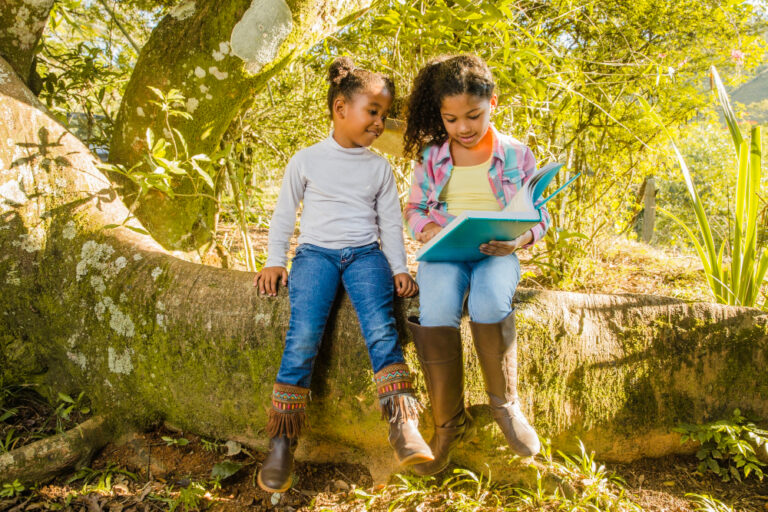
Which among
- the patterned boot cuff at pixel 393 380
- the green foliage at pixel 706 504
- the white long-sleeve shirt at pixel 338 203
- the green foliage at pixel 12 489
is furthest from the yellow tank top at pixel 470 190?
the green foliage at pixel 12 489

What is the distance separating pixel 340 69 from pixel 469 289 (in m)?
1.01

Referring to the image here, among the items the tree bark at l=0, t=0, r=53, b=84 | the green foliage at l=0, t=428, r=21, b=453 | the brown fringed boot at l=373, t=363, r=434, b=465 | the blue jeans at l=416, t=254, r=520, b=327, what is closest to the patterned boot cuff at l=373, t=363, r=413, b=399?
the brown fringed boot at l=373, t=363, r=434, b=465

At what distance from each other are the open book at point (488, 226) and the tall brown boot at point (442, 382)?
26 cm

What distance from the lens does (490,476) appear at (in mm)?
1671

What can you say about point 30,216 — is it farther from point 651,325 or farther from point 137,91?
point 651,325

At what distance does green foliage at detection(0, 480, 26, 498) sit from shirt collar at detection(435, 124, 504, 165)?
194 cm

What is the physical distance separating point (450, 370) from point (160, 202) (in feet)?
5.96

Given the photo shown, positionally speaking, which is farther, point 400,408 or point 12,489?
point 12,489

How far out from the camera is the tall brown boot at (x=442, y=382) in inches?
58.7

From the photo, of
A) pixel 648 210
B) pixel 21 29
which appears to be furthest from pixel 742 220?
pixel 648 210

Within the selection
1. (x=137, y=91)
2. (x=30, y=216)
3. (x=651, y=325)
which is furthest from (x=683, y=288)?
(x=30, y=216)

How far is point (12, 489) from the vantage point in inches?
62.6

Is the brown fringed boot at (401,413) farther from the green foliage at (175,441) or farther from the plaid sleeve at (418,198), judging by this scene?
the green foliage at (175,441)

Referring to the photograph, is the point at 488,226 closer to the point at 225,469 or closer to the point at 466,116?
the point at 466,116
